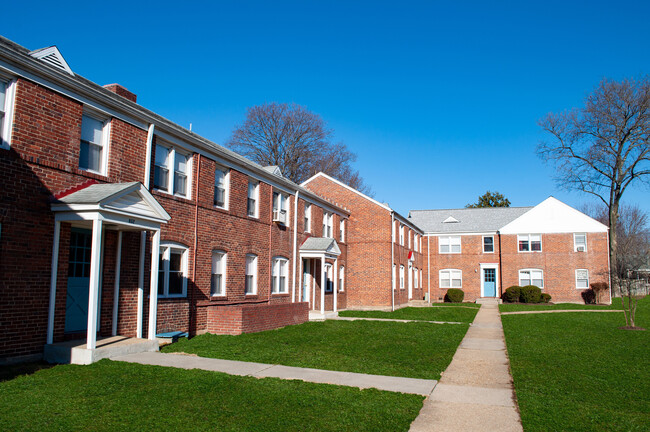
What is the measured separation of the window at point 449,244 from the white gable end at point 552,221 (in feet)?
11.6

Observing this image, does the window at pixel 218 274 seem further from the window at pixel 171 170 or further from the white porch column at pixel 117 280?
the white porch column at pixel 117 280

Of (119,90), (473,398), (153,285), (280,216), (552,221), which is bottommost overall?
(473,398)

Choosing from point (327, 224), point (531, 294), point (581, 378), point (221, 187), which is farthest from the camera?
point (531, 294)

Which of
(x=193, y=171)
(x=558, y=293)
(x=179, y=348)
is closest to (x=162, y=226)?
(x=193, y=171)

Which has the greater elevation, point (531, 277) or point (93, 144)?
point (93, 144)

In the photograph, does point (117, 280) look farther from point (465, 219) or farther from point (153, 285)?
point (465, 219)

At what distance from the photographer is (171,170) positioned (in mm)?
13609

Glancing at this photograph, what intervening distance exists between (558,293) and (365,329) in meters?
24.7

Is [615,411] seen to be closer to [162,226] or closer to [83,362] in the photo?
[83,362]

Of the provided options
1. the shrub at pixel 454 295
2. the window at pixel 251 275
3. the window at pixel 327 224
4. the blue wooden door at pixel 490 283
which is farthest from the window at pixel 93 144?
the blue wooden door at pixel 490 283

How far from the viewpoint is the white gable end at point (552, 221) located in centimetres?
3584

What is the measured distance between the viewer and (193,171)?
1453 cm

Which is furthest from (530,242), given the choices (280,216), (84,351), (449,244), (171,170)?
(84,351)

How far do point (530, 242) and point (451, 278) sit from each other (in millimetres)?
6525
